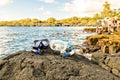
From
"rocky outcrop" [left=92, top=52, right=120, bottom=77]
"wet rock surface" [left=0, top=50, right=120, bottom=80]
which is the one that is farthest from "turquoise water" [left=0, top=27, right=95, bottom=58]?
"wet rock surface" [left=0, top=50, right=120, bottom=80]

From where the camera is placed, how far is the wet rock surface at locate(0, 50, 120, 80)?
9.68m

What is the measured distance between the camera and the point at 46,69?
10039 mm

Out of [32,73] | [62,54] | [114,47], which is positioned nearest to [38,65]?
[32,73]

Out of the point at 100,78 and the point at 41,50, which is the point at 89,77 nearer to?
the point at 100,78

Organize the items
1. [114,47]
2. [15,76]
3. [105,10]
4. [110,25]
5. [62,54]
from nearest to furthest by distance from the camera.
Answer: [15,76] → [62,54] → [114,47] → [110,25] → [105,10]

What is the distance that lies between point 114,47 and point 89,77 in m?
24.5

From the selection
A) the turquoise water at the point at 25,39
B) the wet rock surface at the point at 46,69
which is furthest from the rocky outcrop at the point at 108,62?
the turquoise water at the point at 25,39

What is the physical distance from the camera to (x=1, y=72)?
10609 millimetres

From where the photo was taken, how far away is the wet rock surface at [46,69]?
9684 millimetres

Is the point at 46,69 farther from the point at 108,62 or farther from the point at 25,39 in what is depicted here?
the point at 25,39

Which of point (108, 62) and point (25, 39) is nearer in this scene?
point (108, 62)

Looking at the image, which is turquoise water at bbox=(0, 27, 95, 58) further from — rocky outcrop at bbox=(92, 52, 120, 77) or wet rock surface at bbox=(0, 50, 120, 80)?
wet rock surface at bbox=(0, 50, 120, 80)

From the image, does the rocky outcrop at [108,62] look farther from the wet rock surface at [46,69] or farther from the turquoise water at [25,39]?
the turquoise water at [25,39]

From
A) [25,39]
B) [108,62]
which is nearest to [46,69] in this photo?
[108,62]
